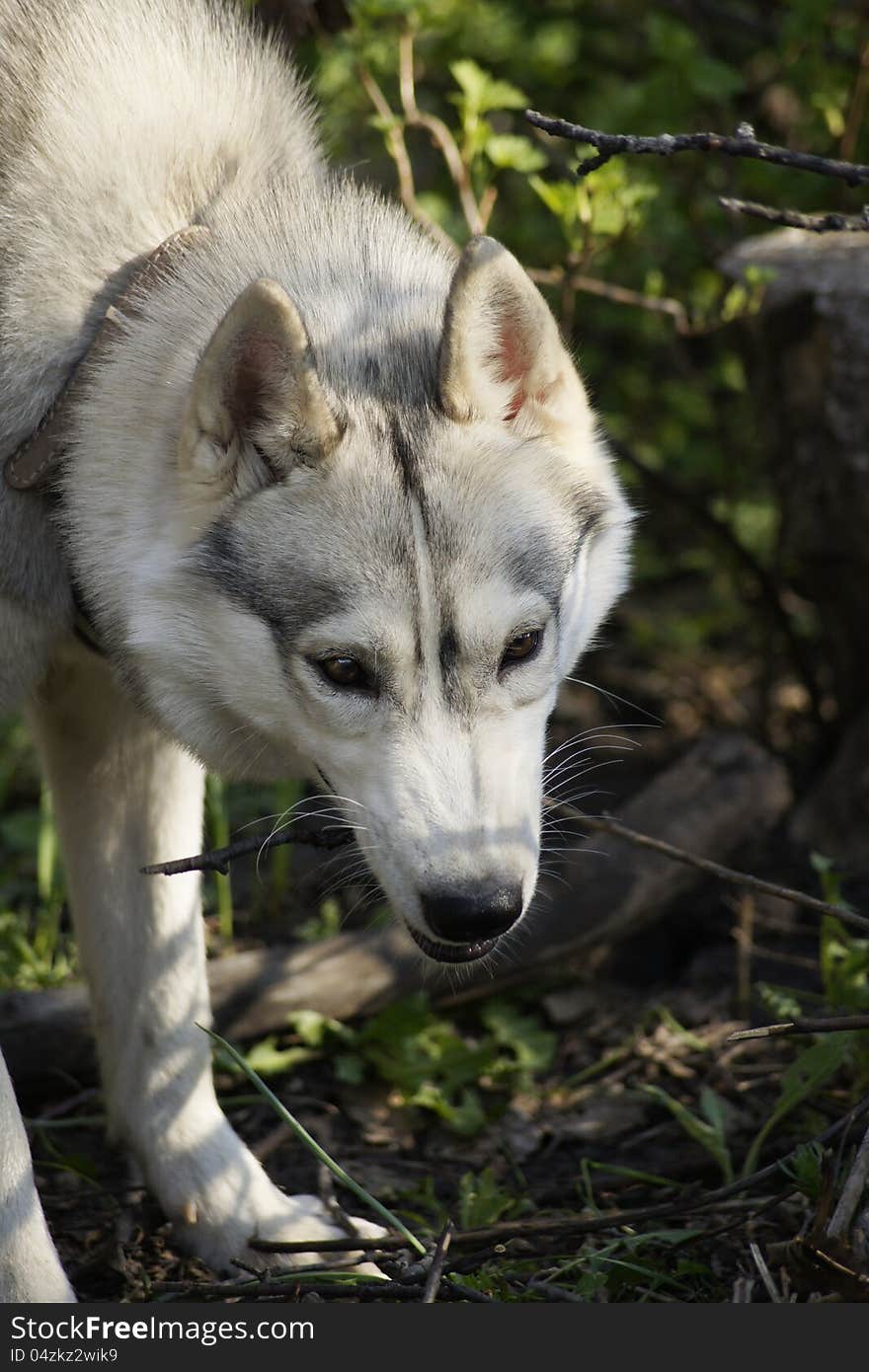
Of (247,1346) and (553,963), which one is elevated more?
(247,1346)

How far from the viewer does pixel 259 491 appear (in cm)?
241

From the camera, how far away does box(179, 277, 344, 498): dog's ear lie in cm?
226

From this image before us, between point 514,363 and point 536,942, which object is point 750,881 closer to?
point 514,363

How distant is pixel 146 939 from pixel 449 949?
0.97m

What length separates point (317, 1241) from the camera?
2.70 m

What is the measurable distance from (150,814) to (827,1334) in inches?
63.9

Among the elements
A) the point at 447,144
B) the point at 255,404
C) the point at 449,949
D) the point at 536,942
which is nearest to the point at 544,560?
the point at 255,404

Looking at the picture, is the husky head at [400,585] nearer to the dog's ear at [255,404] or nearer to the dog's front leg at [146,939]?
the dog's ear at [255,404]

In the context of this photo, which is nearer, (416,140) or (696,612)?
(696,612)

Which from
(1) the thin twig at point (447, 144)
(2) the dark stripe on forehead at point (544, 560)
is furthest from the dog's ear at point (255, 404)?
(1) the thin twig at point (447, 144)

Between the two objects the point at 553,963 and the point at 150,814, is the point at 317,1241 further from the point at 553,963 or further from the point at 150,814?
the point at 553,963

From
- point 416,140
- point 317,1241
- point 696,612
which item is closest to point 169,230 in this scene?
point 317,1241

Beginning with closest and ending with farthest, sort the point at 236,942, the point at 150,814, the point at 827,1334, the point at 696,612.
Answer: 1. the point at 827,1334
2. the point at 150,814
3. the point at 236,942
4. the point at 696,612

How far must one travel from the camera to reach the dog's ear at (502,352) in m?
2.36
